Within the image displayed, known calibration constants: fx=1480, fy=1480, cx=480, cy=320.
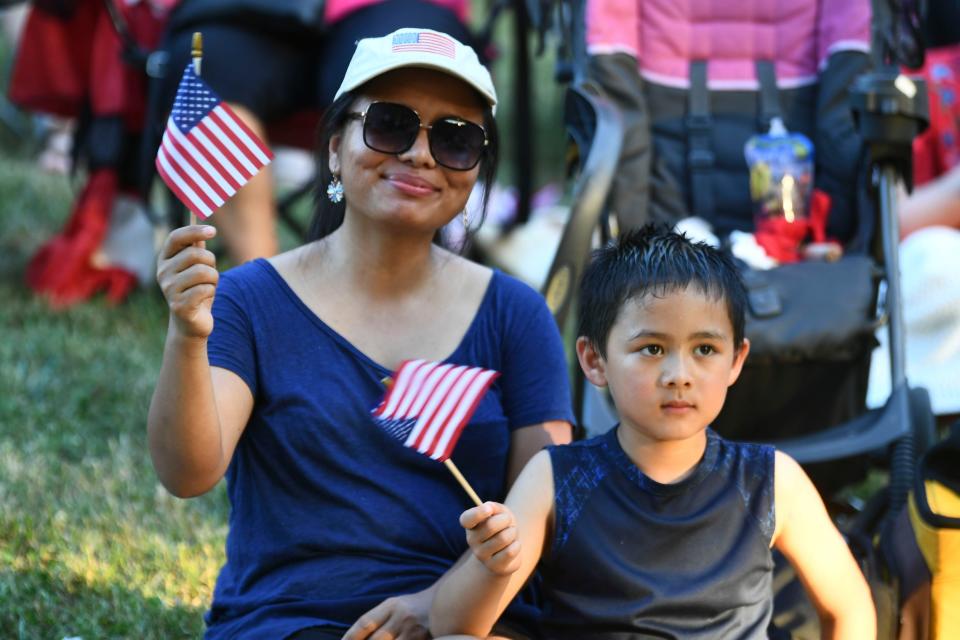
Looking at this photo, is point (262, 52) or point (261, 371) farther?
point (262, 52)

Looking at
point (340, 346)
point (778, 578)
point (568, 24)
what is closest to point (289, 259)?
point (340, 346)

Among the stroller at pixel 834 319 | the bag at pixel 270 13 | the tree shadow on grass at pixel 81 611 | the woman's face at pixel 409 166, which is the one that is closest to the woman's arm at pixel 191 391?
the woman's face at pixel 409 166

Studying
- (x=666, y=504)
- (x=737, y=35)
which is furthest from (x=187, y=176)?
(x=737, y=35)

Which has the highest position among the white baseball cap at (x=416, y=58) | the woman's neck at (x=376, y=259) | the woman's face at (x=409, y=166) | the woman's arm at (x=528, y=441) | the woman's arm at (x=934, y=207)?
the white baseball cap at (x=416, y=58)

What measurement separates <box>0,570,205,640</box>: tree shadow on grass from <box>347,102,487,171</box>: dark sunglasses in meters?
Answer: 1.25

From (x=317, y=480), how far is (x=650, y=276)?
0.67 meters

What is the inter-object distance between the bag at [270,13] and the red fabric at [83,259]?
1035mm

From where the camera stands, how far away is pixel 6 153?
27.0 ft

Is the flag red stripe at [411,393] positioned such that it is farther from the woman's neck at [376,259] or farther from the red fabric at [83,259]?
the red fabric at [83,259]

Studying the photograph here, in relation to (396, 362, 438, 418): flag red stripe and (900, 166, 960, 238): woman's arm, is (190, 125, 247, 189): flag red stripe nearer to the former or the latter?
(396, 362, 438, 418): flag red stripe

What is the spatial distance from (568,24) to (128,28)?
2140 millimetres

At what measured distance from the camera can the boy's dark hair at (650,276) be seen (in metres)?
2.38

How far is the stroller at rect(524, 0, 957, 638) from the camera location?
3264 millimetres

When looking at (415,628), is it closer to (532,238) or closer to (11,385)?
(11,385)
